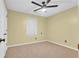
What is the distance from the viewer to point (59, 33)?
5062 millimetres

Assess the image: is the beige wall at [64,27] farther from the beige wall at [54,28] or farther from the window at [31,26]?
the window at [31,26]

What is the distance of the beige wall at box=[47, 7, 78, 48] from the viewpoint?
407 cm

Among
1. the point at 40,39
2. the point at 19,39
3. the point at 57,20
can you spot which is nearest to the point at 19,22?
the point at 19,39

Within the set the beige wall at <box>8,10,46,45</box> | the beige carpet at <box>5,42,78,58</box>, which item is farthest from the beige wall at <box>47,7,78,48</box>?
the beige wall at <box>8,10,46,45</box>

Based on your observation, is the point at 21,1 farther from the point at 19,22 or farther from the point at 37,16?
the point at 37,16

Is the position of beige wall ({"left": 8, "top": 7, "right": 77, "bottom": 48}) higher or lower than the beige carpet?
higher

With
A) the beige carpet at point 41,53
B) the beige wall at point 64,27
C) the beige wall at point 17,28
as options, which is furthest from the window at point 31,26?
the beige carpet at point 41,53

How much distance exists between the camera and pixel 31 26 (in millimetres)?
5402

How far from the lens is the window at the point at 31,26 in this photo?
5234mm

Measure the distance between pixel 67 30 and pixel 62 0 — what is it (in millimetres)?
1845

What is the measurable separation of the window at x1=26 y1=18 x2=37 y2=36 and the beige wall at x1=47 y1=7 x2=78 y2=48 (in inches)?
46.5

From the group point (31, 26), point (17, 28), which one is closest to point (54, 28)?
point (31, 26)

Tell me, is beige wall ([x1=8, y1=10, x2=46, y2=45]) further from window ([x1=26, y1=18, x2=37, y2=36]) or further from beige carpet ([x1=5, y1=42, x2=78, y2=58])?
beige carpet ([x1=5, y1=42, x2=78, y2=58])

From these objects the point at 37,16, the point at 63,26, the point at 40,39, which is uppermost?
the point at 37,16
